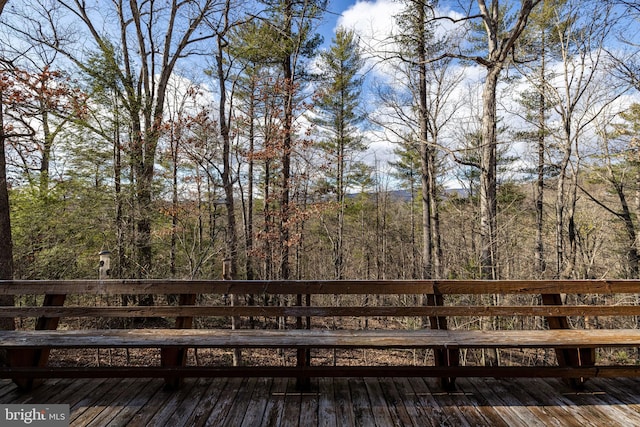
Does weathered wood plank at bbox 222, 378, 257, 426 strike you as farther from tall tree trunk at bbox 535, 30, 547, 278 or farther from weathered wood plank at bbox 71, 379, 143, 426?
tall tree trunk at bbox 535, 30, 547, 278

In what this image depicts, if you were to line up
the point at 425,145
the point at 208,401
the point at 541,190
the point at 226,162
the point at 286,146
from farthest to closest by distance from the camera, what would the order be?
the point at 541,190
the point at 286,146
the point at 425,145
the point at 226,162
the point at 208,401

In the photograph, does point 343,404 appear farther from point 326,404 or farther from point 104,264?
point 104,264

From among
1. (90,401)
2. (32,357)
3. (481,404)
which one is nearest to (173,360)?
(90,401)

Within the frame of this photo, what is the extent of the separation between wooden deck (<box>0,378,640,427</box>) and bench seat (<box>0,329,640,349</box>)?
0.41m

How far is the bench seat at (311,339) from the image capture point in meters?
2.18

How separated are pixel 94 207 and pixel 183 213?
2052 mm

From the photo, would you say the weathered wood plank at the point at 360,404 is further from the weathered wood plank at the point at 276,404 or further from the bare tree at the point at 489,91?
the bare tree at the point at 489,91

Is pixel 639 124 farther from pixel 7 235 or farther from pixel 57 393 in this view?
pixel 7 235

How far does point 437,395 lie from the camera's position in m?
2.27

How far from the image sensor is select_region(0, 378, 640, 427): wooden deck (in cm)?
196

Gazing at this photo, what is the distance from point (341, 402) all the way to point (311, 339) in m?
0.51

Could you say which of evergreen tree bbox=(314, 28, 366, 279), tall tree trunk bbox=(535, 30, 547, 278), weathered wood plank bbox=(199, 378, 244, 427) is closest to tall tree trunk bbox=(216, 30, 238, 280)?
evergreen tree bbox=(314, 28, 366, 279)

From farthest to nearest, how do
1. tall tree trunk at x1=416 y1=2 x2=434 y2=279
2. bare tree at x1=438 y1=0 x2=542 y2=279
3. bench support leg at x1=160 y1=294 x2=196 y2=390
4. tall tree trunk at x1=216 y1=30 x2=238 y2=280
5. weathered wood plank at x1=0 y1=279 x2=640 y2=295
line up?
tall tree trunk at x1=416 y1=2 x2=434 y2=279 → tall tree trunk at x1=216 y1=30 x2=238 y2=280 → bare tree at x1=438 y1=0 x2=542 y2=279 → weathered wood plank at x1=0 y1=279 x2=640 y2=295 → bench support leg at x1=160 y1=294 x2=196 y2=390

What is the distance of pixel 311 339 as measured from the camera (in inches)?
87.9
